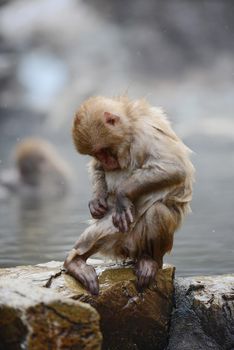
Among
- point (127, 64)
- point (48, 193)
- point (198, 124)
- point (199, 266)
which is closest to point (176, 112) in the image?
point (198, 124)

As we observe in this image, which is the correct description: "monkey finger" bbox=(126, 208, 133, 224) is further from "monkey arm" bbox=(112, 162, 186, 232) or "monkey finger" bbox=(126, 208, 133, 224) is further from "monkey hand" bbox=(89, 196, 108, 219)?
"monkey hand" bbox=(89, 196, 108, 219)

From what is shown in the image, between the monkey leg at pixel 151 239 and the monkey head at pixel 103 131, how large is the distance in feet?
0.95

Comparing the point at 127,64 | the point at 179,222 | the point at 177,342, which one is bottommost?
the point at 177,342

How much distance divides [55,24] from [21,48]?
2.04 ft

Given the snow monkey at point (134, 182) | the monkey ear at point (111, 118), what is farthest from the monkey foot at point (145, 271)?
the monkey ear at point (111, 118)

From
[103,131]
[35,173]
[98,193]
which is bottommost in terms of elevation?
[98,193]

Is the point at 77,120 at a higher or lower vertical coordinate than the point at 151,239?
higher

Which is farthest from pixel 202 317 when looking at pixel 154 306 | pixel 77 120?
pixel 77 120

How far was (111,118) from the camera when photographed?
12.5ft

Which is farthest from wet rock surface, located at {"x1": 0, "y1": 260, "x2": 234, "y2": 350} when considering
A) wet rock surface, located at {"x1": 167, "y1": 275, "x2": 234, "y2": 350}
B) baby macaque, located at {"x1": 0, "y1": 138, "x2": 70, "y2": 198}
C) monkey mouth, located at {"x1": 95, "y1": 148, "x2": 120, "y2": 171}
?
baby macaque, located at {"x1": 0, "y1": 138, "x2": 70, "y2": 198}

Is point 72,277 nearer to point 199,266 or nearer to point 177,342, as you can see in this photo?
point 177,342

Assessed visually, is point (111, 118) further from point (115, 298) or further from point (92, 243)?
point (115, 298)

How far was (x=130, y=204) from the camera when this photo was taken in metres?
3.85

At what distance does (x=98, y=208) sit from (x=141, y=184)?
0.29 meters
